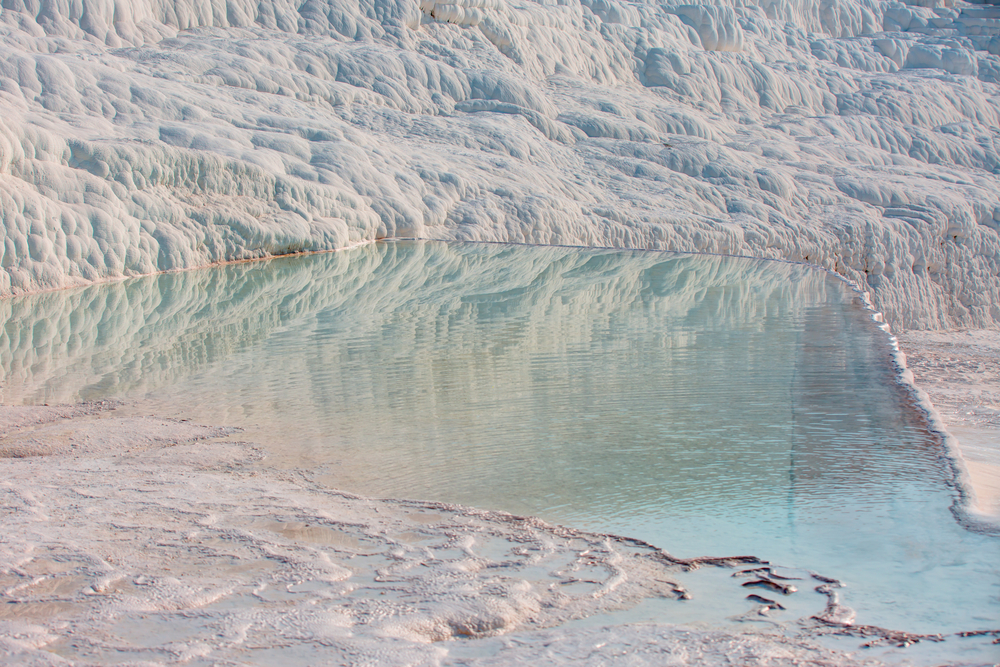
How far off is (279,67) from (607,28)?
9.48 m

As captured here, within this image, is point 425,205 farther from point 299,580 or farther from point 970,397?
point 299,580

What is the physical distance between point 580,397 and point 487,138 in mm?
11416

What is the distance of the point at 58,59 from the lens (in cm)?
1242

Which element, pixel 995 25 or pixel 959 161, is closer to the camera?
pixel 959 161

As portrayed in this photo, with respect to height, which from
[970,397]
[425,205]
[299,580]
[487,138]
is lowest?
[970,397]

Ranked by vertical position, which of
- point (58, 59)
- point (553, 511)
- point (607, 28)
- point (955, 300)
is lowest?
point (955, 300)

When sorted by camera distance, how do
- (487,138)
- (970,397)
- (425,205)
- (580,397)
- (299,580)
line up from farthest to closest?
(487,138) < (425,205) < (970,397) < (580,397) < (299,580)

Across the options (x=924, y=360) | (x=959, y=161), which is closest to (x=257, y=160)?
(x=924, y=360)

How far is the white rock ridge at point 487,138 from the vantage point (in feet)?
36.0

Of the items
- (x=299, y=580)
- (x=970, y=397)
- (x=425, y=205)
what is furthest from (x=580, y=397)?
(x=425, y=205)

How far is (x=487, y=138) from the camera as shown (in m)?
16.1

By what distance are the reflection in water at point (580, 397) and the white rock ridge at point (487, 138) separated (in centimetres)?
175

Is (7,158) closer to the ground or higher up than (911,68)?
closer to the ground

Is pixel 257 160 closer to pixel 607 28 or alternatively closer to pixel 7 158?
pixel 7 158
